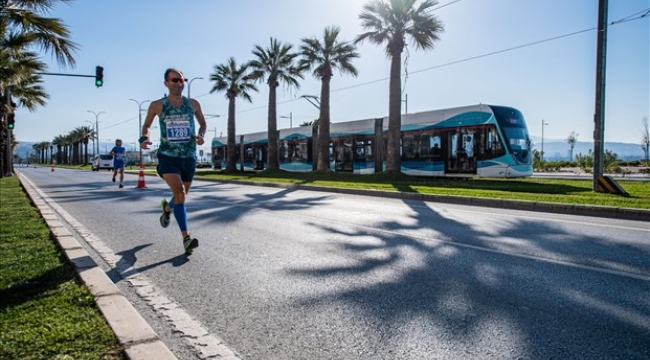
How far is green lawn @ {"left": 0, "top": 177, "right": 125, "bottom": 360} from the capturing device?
2.46m

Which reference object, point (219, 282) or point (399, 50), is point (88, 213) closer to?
point (219, 282)

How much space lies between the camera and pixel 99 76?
2417 cm

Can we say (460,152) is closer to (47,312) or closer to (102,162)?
(47,312)

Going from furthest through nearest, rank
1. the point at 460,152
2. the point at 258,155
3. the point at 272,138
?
the point at 258,155, the point at 272,138, the point at 460,152

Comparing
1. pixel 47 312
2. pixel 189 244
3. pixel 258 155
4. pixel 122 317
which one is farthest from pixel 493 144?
pixel 258 155

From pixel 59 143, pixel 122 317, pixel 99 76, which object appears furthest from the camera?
pixel 59 143

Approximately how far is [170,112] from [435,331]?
148 inches

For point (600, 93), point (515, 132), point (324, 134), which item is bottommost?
point (515, 132)

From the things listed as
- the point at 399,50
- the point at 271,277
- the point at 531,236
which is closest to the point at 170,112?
the point at 271,277

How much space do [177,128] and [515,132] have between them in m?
17.0

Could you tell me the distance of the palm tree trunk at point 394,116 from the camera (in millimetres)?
21172

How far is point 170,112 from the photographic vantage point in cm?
521

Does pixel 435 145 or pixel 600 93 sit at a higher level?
pixel 600 93

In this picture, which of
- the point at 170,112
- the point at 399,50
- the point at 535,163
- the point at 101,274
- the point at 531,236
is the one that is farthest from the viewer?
the point at 535,163
